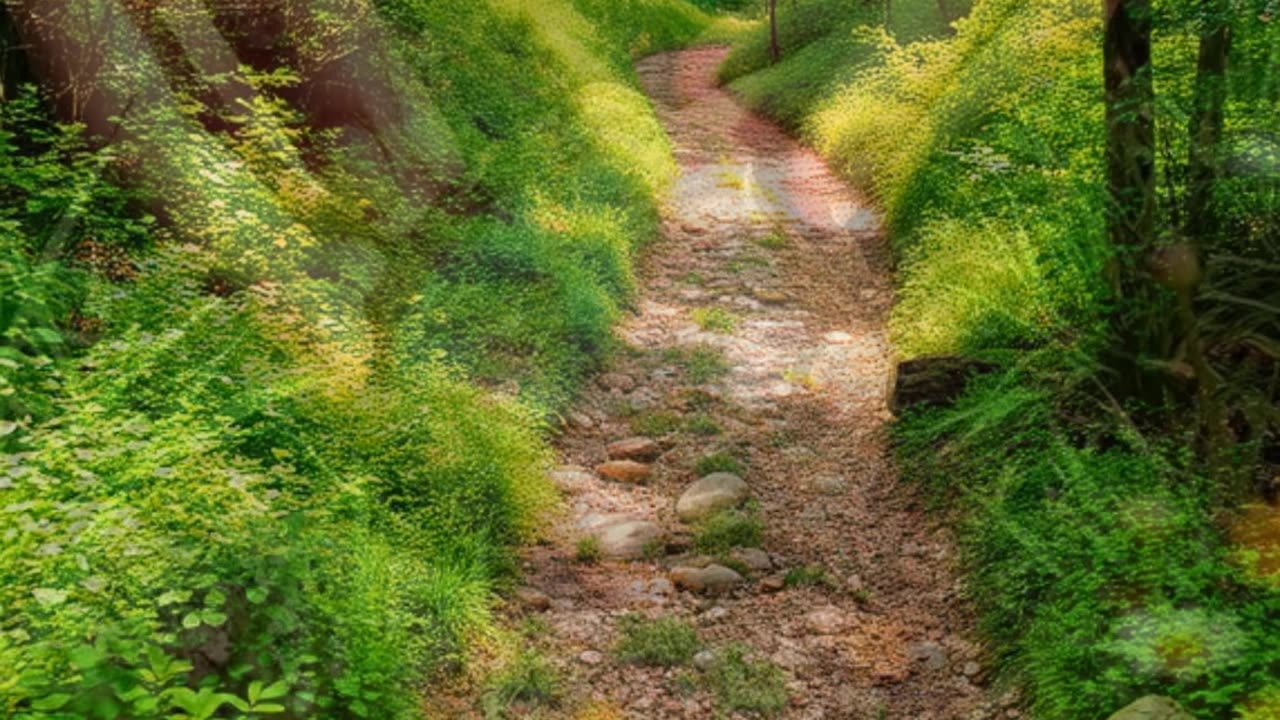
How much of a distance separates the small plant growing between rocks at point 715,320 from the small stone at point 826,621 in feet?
13.2

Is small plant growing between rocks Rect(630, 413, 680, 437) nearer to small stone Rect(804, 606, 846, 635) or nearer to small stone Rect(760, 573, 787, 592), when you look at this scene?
small stone Rect(760, 573, 787, 592)

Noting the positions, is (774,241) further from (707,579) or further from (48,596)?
(48,596)

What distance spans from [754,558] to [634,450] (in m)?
1.51

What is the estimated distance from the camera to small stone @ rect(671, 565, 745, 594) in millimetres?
5199

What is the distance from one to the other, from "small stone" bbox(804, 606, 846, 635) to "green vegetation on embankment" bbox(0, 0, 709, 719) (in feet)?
5.47

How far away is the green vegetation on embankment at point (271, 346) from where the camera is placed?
3.21 meters

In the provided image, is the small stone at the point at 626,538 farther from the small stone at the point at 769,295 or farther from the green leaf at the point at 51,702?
the small stone at the point at 769,295

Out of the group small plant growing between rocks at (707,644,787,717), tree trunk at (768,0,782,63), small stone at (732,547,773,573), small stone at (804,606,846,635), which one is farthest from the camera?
tree trunk at (768,0,782,63)

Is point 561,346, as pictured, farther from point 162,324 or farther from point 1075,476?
point 1075,476

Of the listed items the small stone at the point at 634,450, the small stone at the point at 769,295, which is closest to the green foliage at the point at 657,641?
the small stone at the point at 634,450

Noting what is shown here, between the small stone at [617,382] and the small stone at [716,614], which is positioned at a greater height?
the small stone at [617,382]

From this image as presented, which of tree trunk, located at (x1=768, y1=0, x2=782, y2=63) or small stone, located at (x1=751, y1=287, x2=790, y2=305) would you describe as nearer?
small stone, located at (x1=751, y1=287, x2=790, y2=305)

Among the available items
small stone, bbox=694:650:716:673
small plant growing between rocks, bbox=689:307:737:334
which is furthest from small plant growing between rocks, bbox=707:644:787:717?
small plant growing between rocks, bbox=689:307:737:334

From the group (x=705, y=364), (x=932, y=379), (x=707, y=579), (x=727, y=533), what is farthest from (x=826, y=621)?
(x=705, y=364)
